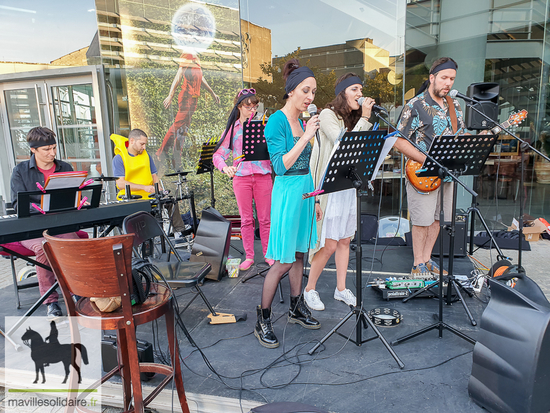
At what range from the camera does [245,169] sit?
3.93 meters

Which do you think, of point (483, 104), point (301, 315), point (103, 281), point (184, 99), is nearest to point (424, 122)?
point (483, 104)

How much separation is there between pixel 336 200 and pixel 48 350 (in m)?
2.44

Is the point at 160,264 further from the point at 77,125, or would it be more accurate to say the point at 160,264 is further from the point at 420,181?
the point at 77,125

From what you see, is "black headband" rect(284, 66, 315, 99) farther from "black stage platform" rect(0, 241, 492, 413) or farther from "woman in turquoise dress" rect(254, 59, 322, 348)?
"black stage platform" rect(0, 241, 492, 413)

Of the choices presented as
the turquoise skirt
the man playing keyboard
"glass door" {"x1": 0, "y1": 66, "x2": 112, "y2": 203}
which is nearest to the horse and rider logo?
the man playing keyboard

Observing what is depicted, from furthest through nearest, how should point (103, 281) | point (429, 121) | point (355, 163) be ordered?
1. point (429, 121)
2. point (355, 163)
3. point (103, 281)

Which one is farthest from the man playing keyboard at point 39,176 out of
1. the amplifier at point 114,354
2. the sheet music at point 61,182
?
the amplifier at point 114,354

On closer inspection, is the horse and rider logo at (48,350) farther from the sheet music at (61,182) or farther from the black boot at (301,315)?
the black boot at (301,315)

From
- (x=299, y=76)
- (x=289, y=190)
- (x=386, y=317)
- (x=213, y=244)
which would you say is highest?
(x=299, y=76)

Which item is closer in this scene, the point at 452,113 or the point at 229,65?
the point at 452,113

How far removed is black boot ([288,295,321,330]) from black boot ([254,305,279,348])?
312 mm

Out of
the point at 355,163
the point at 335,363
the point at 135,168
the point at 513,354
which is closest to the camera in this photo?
the point at 513,354

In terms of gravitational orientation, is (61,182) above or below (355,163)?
below

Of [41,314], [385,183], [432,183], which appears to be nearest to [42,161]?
[41,314]
